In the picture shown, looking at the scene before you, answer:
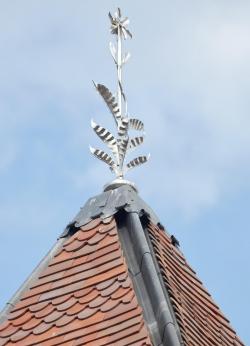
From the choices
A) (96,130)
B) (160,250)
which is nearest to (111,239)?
(160,250)

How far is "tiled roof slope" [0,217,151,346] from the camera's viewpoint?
1323 cm

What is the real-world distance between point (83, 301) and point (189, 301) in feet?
4.26

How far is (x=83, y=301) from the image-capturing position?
1382 centimetres

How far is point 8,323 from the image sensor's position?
46.2 feet

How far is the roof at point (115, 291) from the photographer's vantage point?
43.7ft

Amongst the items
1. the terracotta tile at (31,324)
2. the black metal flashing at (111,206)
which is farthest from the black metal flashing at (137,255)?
the terracotta tile at (31,324)

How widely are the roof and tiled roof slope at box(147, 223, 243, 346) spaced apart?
0.5 inches

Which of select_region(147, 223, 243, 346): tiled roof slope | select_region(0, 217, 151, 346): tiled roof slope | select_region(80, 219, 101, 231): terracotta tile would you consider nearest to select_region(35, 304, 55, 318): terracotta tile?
select_region(0, 217, 151, 346): tiled roof slope

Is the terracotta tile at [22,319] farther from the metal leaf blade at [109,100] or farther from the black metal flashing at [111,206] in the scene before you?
the metal leaf blade at [109,100]

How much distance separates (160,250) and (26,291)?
48.0 inches

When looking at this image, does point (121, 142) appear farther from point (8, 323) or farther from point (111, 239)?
point (8, 323)

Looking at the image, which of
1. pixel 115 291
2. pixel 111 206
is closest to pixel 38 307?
pixel 115 291

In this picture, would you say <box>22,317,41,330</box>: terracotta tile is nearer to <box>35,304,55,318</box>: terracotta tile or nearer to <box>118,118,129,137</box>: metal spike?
<box>35,304,55,318</box>: terracotta tile

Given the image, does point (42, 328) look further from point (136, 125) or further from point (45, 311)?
point (136, 125)
